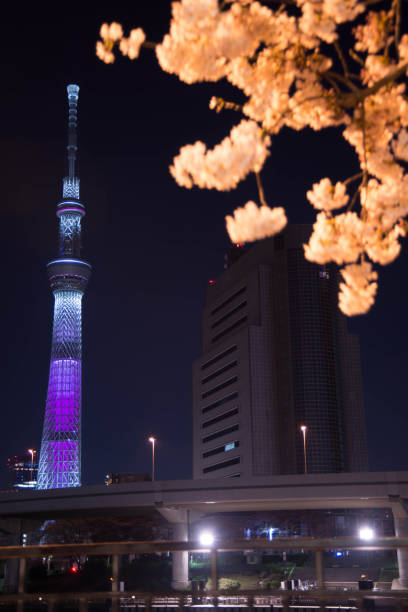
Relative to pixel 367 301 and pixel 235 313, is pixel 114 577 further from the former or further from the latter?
pixel 235 313

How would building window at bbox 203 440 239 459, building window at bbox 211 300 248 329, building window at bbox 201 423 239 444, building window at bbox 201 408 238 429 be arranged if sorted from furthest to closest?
building window at bbox 211 300 248 329 → building window at bbox 201 408 238 429 → building window at bbox 201 423 239 444 → building window at bbox 203 440 239 459

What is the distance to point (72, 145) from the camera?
6432 inches

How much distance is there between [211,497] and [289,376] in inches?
3190

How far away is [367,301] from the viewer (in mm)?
11680

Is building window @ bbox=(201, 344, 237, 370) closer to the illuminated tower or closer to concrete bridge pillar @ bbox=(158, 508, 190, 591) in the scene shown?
the illuminated tower

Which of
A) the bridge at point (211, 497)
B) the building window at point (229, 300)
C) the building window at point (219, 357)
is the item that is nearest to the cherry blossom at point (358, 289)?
the bridge at point (211, 497)

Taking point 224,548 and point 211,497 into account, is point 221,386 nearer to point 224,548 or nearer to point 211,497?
point 211,497

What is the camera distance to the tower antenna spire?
6216 inches

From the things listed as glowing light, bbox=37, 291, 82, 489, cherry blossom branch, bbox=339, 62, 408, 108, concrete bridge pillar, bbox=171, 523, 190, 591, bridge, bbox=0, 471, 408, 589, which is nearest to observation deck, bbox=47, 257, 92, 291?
glowing light, bbox=37, 291, 82, 489

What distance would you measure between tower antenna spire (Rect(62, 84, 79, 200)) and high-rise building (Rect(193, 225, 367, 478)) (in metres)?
41.4

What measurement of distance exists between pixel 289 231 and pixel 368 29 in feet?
467

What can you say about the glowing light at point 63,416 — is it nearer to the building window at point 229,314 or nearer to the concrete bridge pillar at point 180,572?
the building window at point 229,314

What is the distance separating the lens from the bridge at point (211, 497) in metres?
59.4

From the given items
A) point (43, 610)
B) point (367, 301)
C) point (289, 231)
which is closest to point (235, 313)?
point (289, 231)
